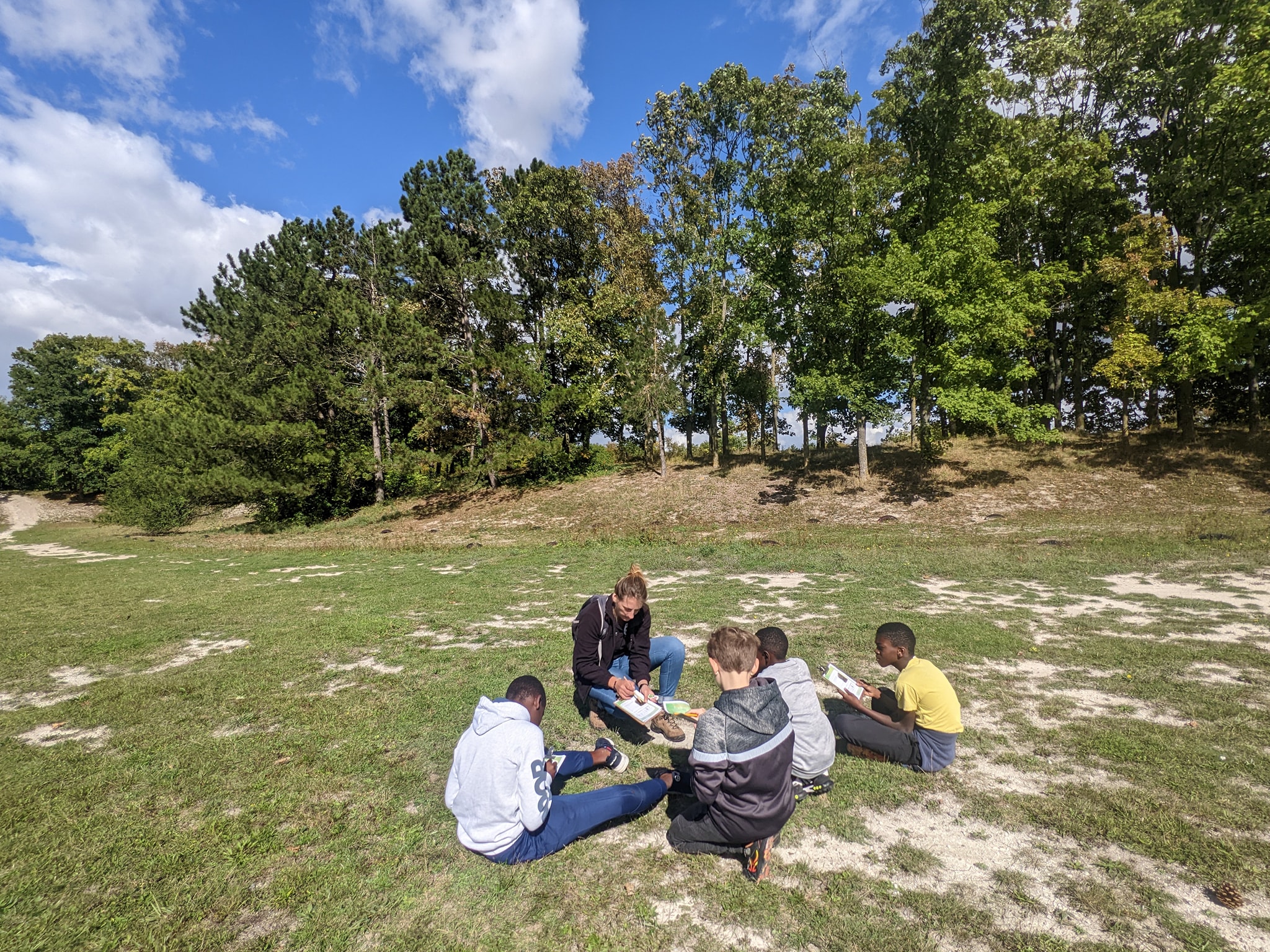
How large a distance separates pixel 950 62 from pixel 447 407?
29809 mm

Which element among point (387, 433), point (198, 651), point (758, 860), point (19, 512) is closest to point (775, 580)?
point (758, 860)

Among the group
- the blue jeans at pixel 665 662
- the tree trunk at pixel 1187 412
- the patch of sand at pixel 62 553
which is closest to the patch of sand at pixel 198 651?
the blue jeans at pixel 665 662

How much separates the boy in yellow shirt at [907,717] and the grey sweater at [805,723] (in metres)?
0.64

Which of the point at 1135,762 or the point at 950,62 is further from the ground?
the point at 950,62

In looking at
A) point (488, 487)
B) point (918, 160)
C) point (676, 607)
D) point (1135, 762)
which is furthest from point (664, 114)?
point (1135, 762)

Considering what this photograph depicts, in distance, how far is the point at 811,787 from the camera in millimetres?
4516

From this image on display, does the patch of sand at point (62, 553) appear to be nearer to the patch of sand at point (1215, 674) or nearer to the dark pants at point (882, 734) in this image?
the dark pants at point (882, 734)

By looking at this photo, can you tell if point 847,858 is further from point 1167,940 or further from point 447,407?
point 447,407

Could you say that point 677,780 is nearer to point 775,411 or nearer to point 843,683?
point 843,683

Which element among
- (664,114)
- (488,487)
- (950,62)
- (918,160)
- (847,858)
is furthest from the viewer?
(488,487)

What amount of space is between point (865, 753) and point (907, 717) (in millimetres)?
619

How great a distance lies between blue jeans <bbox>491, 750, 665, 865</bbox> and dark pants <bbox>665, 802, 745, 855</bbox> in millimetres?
358

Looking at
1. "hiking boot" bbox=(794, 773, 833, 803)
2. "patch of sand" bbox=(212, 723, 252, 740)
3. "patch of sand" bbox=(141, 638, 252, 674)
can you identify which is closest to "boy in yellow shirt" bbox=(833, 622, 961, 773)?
"hiking boot" bbox=(794, 773, 833, 803)

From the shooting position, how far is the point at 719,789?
11.9 feet
